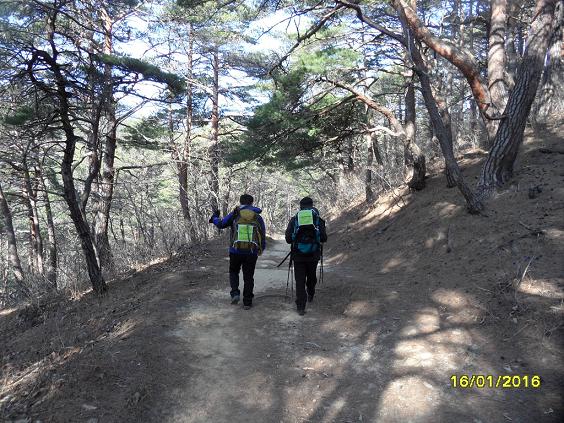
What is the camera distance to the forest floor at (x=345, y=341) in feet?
11.7

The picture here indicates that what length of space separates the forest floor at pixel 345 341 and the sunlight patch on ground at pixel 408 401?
0.01 meters

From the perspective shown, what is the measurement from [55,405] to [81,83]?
6038 mm

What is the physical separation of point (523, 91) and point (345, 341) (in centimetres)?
555

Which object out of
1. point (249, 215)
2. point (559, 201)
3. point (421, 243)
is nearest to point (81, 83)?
point (249, 215)

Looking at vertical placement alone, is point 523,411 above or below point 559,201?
below

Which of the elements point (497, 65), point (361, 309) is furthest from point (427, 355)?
point (497, 65)

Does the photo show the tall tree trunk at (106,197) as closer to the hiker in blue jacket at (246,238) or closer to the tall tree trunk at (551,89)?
the hiker in blue jacket at (246,238)

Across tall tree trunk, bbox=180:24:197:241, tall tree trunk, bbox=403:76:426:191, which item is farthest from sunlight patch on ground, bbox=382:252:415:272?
tall tree trunk, bbox=180:24:197:241

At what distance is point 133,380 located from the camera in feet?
12.9

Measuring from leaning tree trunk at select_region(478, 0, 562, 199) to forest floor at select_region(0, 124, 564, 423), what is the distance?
0.63 metres

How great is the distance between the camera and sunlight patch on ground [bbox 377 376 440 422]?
11.2 feet

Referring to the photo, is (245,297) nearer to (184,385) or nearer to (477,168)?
(184,385)

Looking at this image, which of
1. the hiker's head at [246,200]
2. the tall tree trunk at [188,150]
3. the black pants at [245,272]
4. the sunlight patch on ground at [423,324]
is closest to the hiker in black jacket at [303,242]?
the black pants at [245,272]

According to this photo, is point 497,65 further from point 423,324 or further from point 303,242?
point 423,324
